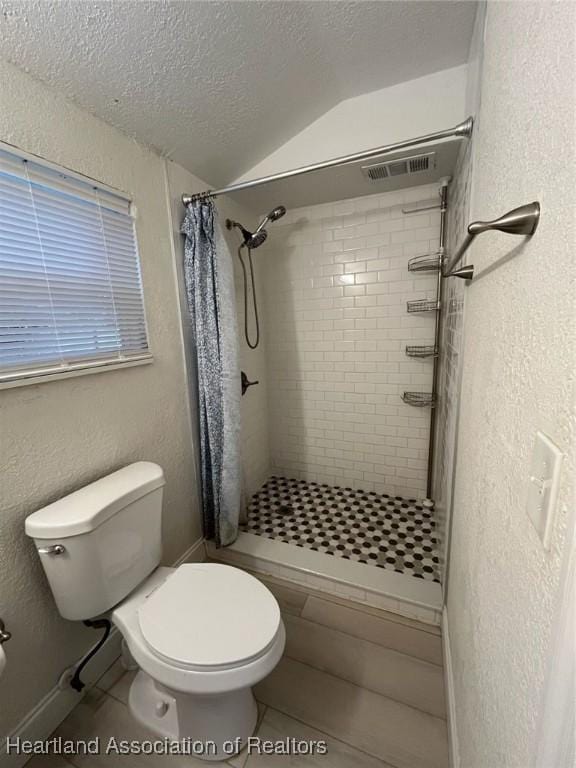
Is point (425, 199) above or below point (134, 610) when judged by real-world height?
above

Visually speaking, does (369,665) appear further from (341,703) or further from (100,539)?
(100,539)

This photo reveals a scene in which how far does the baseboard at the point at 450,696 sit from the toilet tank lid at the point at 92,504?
1.20 meters

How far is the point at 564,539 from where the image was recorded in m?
0.31

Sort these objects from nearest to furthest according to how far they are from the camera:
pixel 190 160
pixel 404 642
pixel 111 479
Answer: pixel 111 479
pixel 404 642
pixel 190 160

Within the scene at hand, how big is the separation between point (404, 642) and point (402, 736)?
1.04ft

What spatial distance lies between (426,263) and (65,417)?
1916 mm

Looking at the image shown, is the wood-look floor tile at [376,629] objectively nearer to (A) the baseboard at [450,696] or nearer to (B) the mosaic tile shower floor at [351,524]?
(A) the baseboard at [450,696]

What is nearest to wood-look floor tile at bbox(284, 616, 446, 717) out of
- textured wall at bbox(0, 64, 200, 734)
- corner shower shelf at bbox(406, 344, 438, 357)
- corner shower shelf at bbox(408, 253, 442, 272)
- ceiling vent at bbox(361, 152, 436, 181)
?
textured wall at bbox(0, 64, 200, 734)

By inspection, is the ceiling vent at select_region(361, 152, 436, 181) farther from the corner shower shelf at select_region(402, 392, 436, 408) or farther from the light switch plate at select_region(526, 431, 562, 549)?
the light switch plate at select_region(526, 431, 562, 549)

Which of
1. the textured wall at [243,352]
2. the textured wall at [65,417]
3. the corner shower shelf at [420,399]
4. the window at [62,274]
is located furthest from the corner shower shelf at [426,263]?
the window at [62,274]

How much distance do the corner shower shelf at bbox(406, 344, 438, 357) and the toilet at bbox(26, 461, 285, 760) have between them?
153 cm

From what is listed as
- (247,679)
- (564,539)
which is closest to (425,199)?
(564,539)

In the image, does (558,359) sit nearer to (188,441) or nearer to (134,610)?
(134,610)

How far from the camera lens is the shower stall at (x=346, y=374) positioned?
1.61m
